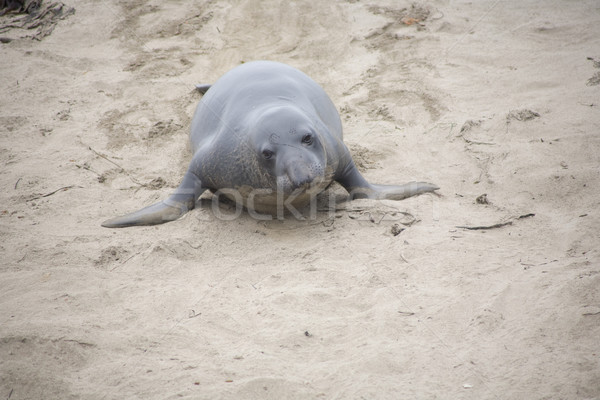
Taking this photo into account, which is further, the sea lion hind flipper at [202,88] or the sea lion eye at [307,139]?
the sea lion hind flipper at [202,88]

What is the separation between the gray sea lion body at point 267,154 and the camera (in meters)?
3.31

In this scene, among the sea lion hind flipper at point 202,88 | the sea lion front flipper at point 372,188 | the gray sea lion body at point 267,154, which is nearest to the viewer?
the gray sea lion body at point 267,154

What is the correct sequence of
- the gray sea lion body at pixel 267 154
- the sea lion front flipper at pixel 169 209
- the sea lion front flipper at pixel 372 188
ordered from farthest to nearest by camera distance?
1. the sea lion front flipper at pixel 372 188
2. the sea lion front flipper at pixel 169 209
3. the gray sea lion body at pixel 267 154

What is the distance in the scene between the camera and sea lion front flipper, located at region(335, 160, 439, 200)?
3.80 m

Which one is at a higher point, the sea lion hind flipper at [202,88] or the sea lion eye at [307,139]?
the sea lion eye at [307,139]

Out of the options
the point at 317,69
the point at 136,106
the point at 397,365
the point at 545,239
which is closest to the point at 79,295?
the point at 397,365

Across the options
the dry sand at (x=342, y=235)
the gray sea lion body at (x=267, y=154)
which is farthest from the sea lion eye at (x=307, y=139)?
the dry sand at (x=342, y=235)

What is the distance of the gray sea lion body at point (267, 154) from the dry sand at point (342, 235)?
0.71ft

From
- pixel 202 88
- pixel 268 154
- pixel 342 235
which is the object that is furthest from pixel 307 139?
pixel 202 88

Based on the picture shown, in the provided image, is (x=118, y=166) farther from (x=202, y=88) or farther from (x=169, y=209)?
(x=202, y=88)

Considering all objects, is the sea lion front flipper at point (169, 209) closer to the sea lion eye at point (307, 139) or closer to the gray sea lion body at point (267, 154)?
the gray sea lion body at point (267, 154)


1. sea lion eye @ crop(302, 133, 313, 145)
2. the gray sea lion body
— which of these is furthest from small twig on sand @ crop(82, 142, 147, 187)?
sea lion eye @ crop(302, 133, 313, 145)

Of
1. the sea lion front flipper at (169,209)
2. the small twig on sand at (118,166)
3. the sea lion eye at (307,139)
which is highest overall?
the sea lion eye at (307,139)

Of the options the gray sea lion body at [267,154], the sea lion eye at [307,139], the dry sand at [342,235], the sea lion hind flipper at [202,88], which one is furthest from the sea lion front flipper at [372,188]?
the sea lion hind flipper at [202,88]
